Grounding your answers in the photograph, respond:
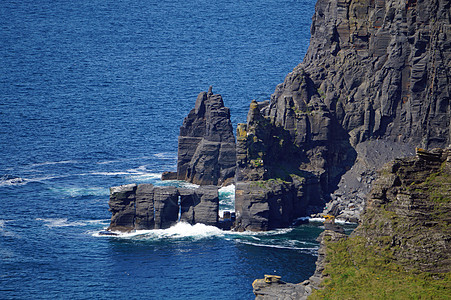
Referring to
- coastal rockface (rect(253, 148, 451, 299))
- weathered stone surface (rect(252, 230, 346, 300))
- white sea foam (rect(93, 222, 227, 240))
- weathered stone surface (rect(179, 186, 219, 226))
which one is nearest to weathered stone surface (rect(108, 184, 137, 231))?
white sea foam (rect(93, 222, 227, 240))

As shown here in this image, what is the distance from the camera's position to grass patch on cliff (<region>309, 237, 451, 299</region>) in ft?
305

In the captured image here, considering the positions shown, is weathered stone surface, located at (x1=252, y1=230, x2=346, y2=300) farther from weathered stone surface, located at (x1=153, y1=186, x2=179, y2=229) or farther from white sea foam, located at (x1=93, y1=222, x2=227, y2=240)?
weathered stone surface, located at (x1=153, y1=186, x2=179, y2=229)

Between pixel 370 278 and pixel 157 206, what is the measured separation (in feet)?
322

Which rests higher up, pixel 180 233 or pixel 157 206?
pixel 157 206

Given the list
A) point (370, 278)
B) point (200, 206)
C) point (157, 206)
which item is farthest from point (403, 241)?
point (157, 206)

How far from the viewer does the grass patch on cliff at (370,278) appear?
9281 cm

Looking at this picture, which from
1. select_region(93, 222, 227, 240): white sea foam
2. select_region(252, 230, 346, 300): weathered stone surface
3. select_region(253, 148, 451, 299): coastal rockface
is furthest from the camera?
select_region(93, 222, 227, 240): white sea foam

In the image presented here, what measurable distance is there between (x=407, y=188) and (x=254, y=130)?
103m

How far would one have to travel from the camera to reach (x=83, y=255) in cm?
17600

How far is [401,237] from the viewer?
9669cm

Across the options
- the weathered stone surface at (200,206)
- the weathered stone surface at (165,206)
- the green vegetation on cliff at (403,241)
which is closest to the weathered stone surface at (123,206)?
the weathered stone surface at (165,206)

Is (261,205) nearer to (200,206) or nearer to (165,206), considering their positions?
(200,206)

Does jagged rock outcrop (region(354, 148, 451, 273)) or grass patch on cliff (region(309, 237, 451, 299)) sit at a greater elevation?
jagged rock outcrop (region(354, 148, 451, 273))

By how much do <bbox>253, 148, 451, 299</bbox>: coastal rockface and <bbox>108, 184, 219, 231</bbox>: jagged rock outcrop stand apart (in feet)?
292
